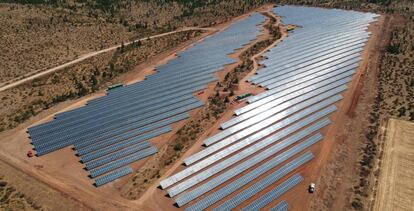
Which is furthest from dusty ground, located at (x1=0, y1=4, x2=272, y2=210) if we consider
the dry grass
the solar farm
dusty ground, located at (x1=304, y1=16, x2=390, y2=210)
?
the dry grass

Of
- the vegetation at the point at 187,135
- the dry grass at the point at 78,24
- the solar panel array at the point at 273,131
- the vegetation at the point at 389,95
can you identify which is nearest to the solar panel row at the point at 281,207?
the solar panel array at the point at 273,131

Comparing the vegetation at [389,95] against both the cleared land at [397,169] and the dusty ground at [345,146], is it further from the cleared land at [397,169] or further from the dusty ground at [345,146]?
the cleared land at [397,169]

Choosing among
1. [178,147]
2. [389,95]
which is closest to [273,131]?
[178,147]

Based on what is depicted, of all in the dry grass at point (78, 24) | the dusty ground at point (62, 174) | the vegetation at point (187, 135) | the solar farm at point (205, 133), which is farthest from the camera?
the dry grass at point (78, 24)

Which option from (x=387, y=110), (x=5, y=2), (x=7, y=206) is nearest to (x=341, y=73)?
(x=387, y=110)

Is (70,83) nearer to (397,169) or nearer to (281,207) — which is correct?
(281,207)

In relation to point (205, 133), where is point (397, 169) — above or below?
below
